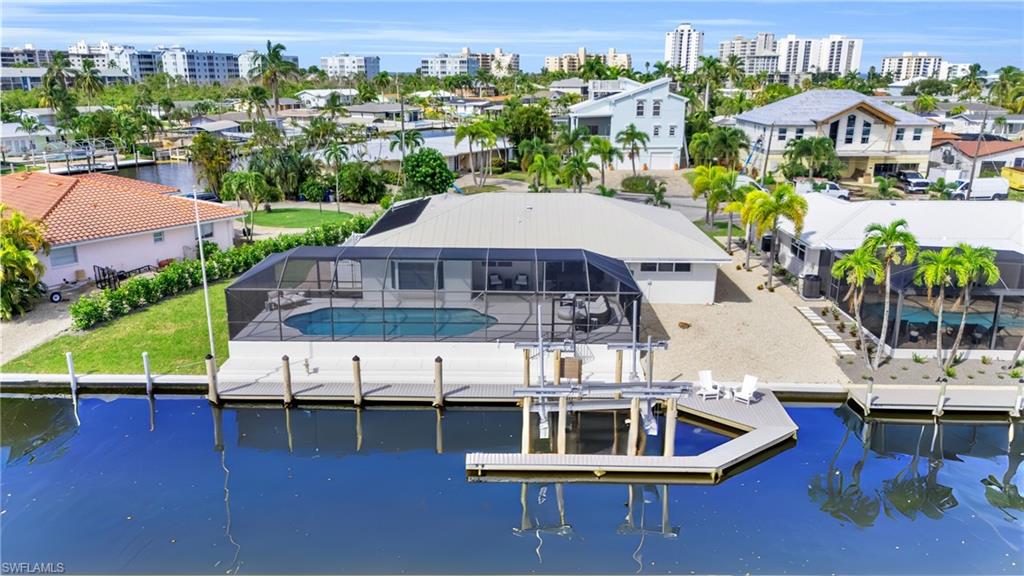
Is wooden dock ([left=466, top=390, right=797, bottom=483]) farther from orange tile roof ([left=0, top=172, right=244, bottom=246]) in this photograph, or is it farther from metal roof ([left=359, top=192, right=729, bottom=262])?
orange tile roof ([left=0, top=172, right=244, bottom=246])

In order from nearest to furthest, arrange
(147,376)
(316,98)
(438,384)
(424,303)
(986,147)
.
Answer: (438,384) → (147,376) → (424,303) → (986,147) → (316,98)

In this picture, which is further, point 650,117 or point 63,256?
point 650,117

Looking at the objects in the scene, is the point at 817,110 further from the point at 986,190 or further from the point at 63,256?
the point at 63,256

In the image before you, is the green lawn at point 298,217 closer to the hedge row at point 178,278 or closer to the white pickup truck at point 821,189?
the hedge row at point 178,278

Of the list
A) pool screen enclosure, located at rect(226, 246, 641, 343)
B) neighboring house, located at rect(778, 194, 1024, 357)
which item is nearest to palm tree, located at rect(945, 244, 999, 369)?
neighboring house, located at rect(778, 194, 1024, 357)

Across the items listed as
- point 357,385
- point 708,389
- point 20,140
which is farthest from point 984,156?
point 20,140

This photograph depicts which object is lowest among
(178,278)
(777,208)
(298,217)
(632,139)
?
(178,278)

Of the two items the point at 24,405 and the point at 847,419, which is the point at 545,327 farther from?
the point at 24,405
